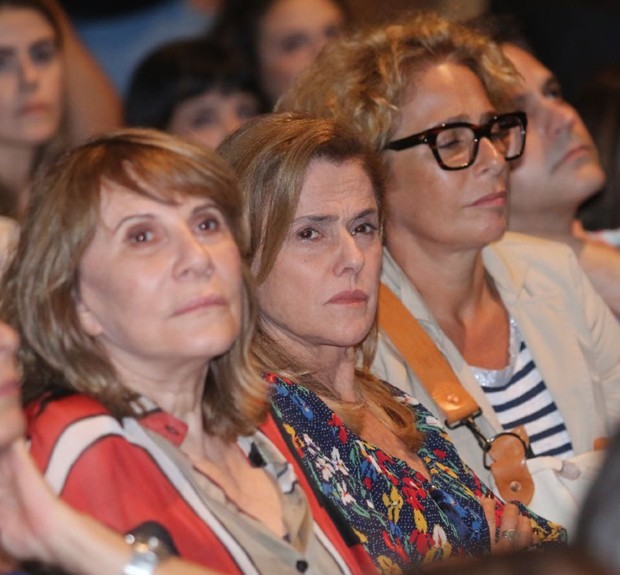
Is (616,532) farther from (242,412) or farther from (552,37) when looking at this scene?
→ (552,37)

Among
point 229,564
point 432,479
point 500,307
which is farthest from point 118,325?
point 500,307

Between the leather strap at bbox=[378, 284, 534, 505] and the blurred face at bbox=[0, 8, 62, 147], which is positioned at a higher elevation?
the blurred face at bbox=[0, 8, 62, 147]

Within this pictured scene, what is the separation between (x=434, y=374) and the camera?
111 inches

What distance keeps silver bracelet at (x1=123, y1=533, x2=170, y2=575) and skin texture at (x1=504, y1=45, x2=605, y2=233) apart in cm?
215

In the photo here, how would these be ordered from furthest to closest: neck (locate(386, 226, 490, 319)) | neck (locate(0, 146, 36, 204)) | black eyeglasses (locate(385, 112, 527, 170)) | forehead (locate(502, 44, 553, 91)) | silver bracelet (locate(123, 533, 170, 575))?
neck (locate(0, 146, 36, 204)), forehead (locate(502, 44, 553, 91)), neck (locate(386, 226, 490, 319)), black eyeglasses (locate(385, 112, 527, 170)), silver bracelet (locate(123, 533, 170, 575))

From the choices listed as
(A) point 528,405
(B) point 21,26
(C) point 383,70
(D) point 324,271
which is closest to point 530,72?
(C) point 383,70

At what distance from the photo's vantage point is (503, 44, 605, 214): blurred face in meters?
3.66

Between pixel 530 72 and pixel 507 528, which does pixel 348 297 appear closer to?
pixel 507 528

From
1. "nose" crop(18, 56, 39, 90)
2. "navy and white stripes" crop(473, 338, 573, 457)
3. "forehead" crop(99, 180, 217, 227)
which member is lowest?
"navy and white stripes" crop(473, 338, 573, 457)

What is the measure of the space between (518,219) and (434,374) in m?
1.05

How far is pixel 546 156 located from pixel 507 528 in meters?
1.50

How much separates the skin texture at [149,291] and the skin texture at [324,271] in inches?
20.9

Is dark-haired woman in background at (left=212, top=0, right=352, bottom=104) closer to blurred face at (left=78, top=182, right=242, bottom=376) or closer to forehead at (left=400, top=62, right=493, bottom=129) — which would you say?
forehead at (left=400, top=62, right=493, bottom=129)

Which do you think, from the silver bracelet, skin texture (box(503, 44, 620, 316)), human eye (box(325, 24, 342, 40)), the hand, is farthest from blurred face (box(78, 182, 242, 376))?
human eye (box(325, 24, 342, 40))
